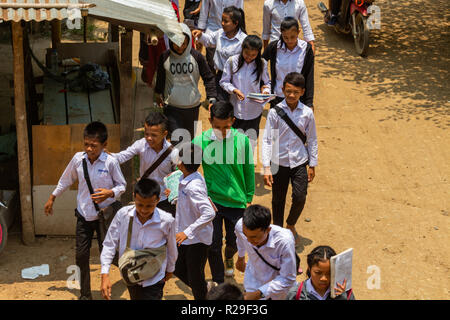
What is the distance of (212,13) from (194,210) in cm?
459

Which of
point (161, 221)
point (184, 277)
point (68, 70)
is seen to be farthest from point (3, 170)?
point (161, 221)

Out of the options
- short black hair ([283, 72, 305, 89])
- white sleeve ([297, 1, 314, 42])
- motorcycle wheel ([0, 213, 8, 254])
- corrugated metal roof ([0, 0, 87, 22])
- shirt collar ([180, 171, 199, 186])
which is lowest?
motorcycle wheel ([0, 213, 8, 254])

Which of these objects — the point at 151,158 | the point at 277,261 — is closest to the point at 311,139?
the point at 151,158

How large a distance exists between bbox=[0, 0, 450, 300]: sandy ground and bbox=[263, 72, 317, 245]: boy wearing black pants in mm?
911

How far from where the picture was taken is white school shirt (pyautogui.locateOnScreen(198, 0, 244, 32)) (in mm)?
9562

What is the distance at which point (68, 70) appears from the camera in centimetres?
1031

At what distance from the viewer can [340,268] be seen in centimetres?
446

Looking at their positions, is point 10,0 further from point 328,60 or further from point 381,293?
point 328,60

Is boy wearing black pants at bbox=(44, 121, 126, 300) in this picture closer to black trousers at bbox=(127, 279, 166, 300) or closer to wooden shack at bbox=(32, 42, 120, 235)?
black trousers at bbox=(127, 279, 166, 300)

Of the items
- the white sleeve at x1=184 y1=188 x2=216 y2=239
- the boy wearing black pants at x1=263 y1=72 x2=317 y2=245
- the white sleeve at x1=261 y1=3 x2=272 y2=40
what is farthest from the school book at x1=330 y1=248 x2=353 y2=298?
the white sleeve at x1=261 y1=3 x2=272 y2=40

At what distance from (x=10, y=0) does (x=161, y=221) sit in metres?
2.60

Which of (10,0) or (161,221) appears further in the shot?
(10,0)

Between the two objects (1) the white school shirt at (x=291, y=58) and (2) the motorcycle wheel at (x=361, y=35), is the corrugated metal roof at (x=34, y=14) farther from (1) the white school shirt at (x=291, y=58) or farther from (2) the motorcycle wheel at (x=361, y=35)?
(2) the motorcycle wheel at (x=361, y=35)

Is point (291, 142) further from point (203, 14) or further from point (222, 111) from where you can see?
point (203, 14)
